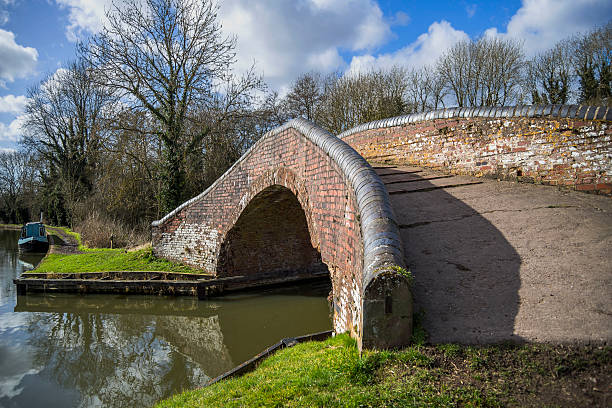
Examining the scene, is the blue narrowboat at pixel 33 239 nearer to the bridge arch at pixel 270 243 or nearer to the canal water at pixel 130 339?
the canal water at pixel 130 339

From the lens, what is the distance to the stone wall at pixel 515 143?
468 cm

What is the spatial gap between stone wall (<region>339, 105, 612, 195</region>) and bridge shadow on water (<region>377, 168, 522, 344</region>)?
37.9 inches

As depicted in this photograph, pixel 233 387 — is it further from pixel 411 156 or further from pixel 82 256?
pixel 82 256

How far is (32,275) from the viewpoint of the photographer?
11719 mm

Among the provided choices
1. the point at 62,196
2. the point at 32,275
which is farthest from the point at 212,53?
the point at 62,196

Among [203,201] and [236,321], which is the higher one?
[203,201]

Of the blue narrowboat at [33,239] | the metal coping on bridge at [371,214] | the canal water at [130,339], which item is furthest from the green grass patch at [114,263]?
the blue narrowboat at [33,239]

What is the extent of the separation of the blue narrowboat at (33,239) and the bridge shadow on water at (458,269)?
2227 cm

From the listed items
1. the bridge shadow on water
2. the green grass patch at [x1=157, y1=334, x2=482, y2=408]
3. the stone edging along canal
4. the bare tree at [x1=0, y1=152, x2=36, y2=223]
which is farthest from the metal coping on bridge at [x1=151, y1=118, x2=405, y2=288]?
the bare tree at [x1=0, y1=152, x2=36, y2=223]

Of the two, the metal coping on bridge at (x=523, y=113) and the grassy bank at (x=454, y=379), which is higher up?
the metal coping on bridge at (x=523, y=113)

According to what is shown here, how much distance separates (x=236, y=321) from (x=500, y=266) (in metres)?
6.96

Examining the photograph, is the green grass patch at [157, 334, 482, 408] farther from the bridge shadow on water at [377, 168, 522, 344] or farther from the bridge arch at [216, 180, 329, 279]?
the bridge arch at [216, 180, 329, 279]

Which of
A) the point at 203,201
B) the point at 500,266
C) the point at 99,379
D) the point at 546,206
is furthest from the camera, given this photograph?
the point at 203,201

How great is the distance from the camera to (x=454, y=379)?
2283mm
